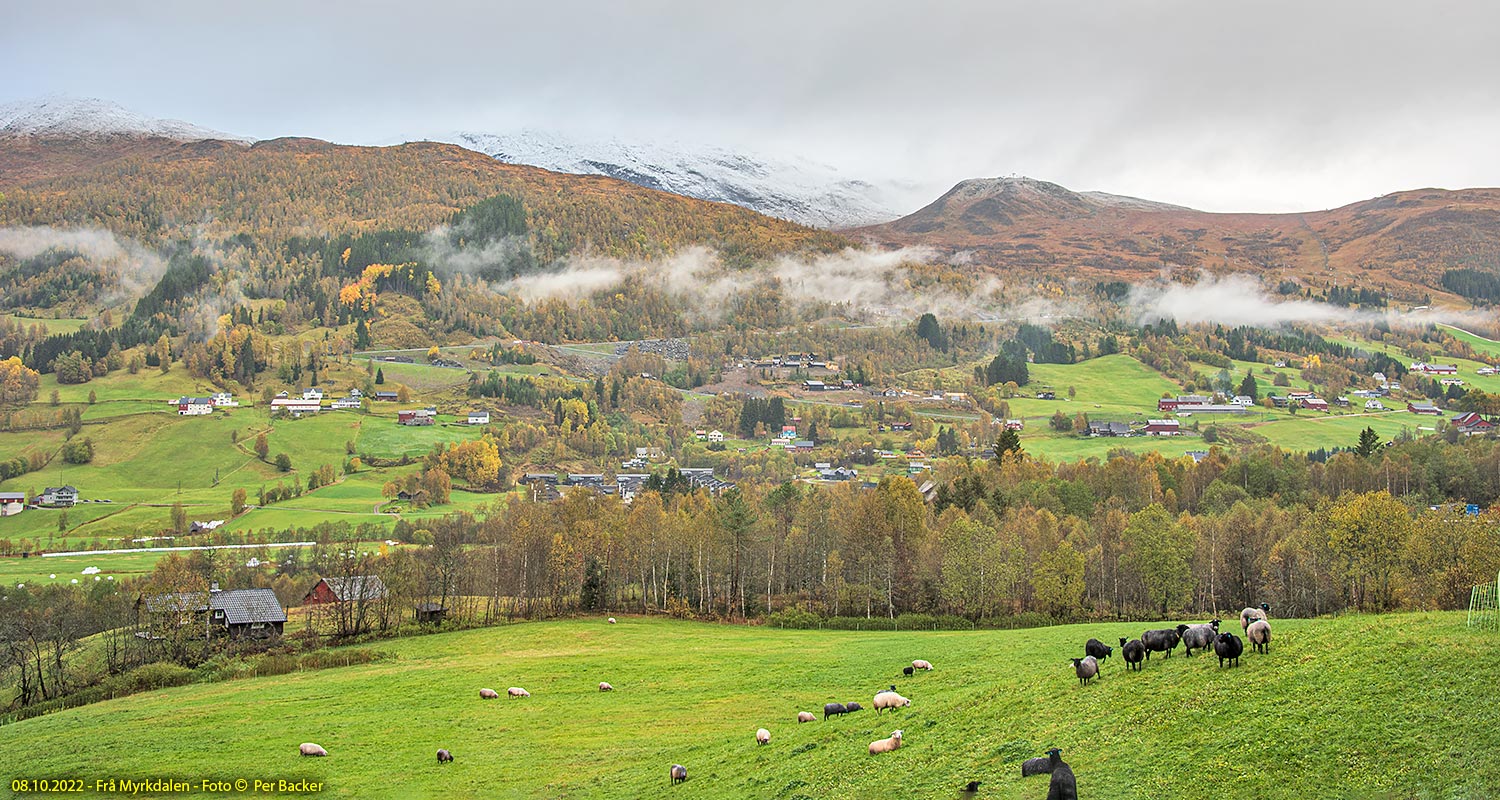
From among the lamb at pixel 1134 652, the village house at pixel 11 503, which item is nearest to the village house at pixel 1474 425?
the lamb at pixel 1134 652

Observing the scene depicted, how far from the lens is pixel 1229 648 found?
30.9m

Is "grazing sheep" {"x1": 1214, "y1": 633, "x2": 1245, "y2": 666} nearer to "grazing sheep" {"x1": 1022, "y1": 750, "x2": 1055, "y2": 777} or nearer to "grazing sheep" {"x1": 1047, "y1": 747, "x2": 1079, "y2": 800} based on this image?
"grazing sheep" {"x1": 1022, "y1": 750, "x2": 1055, "y2": 777}

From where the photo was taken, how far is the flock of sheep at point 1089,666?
24.2 metres

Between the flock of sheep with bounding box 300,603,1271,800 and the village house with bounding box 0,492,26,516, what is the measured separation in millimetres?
176885

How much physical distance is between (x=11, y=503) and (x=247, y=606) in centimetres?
13206

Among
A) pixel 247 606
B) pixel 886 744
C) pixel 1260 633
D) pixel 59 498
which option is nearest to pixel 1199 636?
pixel 1260 633

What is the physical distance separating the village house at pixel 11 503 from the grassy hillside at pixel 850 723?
150097mm

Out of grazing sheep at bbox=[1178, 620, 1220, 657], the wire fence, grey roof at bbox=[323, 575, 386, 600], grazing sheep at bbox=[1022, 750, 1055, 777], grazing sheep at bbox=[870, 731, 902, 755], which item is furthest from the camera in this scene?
grey roof at bbox=[323, 575, 386, 600]

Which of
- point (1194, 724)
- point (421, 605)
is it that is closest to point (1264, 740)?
point (1194, 724)

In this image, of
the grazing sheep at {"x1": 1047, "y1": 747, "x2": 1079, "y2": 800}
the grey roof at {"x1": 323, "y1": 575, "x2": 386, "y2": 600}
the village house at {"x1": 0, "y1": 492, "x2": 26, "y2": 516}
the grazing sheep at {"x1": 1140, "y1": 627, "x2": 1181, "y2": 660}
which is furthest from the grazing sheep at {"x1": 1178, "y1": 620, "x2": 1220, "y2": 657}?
the village house at {"x1": 0, "y1": 492, "x2": 26, "y2": 516}

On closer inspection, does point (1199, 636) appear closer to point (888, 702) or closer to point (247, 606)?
point (888, 702)

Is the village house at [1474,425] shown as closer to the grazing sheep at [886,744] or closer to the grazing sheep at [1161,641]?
the grazing sheep at [1161,641]

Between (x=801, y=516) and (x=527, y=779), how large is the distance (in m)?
72.9

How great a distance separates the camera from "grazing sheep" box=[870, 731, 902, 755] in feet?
98.8
